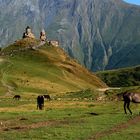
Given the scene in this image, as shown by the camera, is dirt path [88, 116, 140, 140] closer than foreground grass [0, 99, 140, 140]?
Yes

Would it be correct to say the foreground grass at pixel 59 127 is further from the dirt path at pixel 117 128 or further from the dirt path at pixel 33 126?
the dirt path at pixel 117 128

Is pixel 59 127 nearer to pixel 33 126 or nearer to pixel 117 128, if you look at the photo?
pixel 33 126

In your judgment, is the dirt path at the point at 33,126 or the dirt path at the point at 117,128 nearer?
the dirt path at the point at 117,128

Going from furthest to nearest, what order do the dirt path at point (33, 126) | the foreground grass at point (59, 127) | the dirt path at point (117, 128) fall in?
the dirt path at point (33, 126) → the foreground grass at point (59, 127) → the dirt path at point (117, 128)

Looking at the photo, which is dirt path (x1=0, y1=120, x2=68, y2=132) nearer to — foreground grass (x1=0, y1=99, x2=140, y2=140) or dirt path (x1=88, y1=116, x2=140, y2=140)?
foreground grass (x1=0, y1=99, x2=140, y2=140)

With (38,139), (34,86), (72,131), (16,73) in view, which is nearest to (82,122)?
(72,131)

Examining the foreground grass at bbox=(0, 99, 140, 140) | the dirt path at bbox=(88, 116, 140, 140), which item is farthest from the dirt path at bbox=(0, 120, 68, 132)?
the dirt path at bbox=(88, 116, 140, 140)

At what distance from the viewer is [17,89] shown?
6107 inches

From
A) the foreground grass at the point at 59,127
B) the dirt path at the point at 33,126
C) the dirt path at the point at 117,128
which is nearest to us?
the dirt path at the point at 117,128

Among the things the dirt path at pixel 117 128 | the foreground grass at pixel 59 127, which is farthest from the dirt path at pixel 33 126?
the dirt path at pixel 117 128

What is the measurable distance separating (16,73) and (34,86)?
19392 mm

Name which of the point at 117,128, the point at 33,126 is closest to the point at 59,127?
the point at 33,126

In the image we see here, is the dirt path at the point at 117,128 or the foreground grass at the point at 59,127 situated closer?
the dirt path at the point at 117,128

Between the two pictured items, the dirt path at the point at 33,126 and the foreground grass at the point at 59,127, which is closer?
the foreground grass at the point at 59,127
